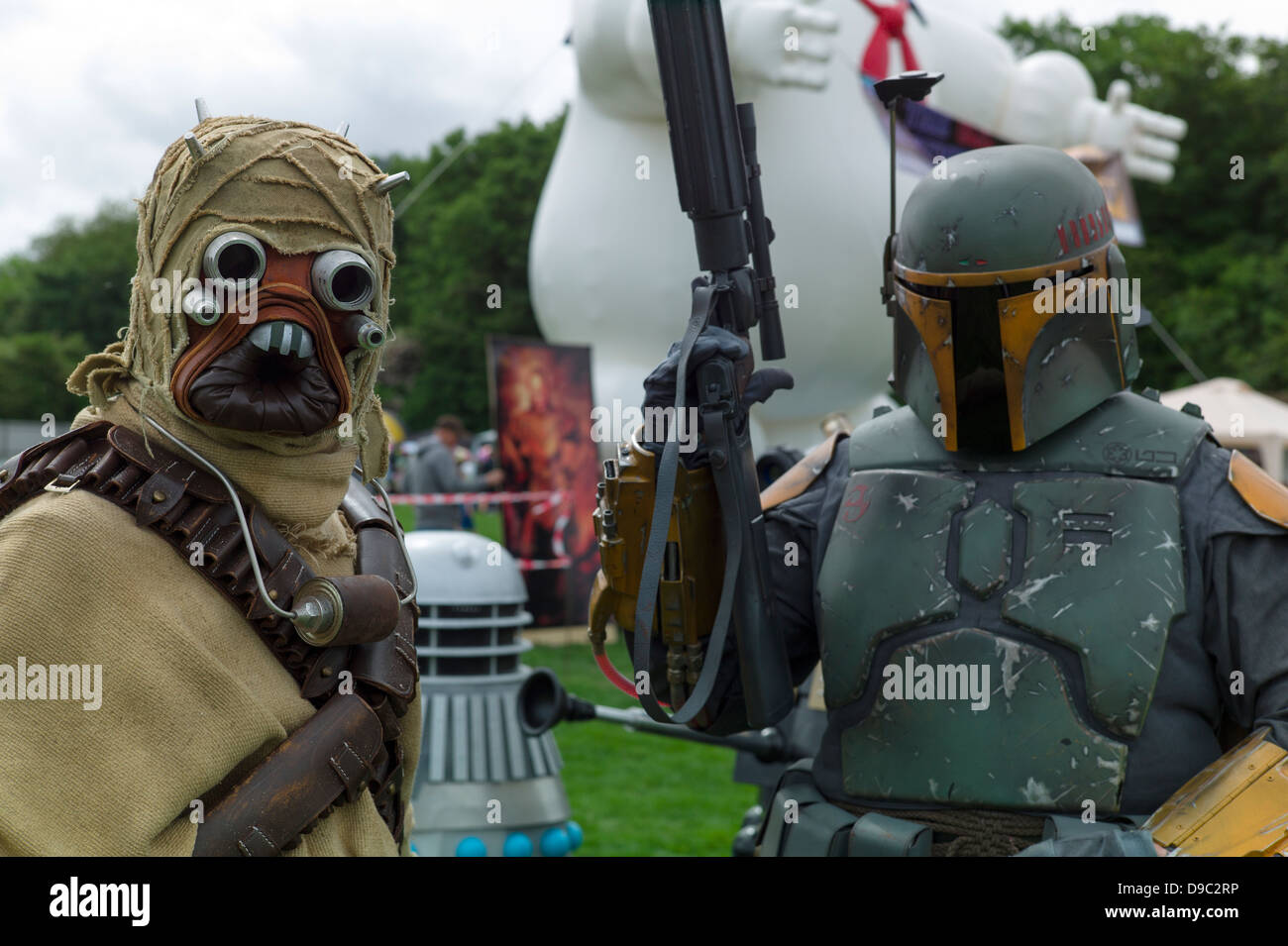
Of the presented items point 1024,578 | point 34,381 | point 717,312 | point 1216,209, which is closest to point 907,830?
point 1024,578

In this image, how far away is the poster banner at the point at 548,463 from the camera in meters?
8.72

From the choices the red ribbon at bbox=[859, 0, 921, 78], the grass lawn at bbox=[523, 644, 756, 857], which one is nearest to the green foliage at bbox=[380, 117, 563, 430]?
the red ribbon at bbox=[859, 0, 921, 78]

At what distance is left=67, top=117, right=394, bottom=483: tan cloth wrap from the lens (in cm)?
208

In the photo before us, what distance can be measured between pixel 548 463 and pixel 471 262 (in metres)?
18.5

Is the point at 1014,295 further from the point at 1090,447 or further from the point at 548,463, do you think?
the point at 548,463

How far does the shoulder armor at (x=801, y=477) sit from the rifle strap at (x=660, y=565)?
1.17 ft

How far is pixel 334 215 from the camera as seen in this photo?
2.15 metres

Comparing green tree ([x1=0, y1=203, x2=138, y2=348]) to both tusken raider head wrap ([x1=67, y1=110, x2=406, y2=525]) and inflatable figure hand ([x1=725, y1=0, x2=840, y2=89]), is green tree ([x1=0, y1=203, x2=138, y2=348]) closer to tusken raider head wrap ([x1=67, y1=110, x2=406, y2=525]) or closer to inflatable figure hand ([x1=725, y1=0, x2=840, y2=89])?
inflatable figure hand ([x1=725, y1=0, x2=840, y2=89])

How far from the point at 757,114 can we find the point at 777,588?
4767 millimetres

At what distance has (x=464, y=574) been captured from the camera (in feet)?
13.2

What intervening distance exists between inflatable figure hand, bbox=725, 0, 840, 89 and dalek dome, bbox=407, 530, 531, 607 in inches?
123

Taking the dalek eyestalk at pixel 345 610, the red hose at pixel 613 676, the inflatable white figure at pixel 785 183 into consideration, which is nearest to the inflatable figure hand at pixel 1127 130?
the inflatable white figure at pixel 785 183

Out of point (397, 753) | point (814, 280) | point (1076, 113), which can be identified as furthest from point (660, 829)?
point (1076, 113)
